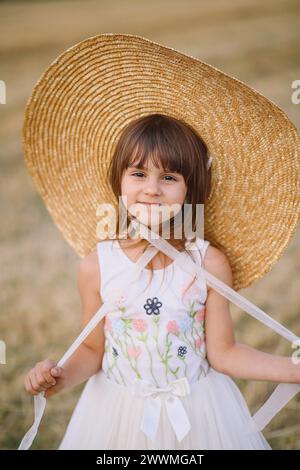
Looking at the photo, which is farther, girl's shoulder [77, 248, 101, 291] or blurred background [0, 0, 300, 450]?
blurred background [0, 0, 300, 450]

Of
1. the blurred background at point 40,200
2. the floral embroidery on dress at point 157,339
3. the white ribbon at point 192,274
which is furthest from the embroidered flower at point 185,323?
the blurred background at point 40,200

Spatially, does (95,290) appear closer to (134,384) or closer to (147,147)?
(134,384)

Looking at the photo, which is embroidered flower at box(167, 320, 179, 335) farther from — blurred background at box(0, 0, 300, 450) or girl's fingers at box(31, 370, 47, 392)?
blurred background at box(0, 0, 300, 450)

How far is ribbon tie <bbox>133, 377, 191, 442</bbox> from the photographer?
5.27 feet

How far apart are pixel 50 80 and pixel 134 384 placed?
0.80m

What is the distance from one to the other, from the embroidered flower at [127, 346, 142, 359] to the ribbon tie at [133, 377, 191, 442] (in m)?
0.07

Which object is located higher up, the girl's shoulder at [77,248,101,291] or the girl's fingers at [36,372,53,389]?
the girl's shoulder at [77,248,101,291]

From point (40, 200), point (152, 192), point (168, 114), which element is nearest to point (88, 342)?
point (152, 192)

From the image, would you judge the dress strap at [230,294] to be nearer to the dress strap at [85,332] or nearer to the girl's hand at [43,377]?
the dress strap at [85,332]

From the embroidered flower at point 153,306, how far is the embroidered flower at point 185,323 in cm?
6

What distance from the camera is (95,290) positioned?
173 cm

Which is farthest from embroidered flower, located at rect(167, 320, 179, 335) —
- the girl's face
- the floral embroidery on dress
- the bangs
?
the bangs

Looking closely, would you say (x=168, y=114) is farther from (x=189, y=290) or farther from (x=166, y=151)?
(x=189, y=290)

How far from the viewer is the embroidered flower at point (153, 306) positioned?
5.40ft
